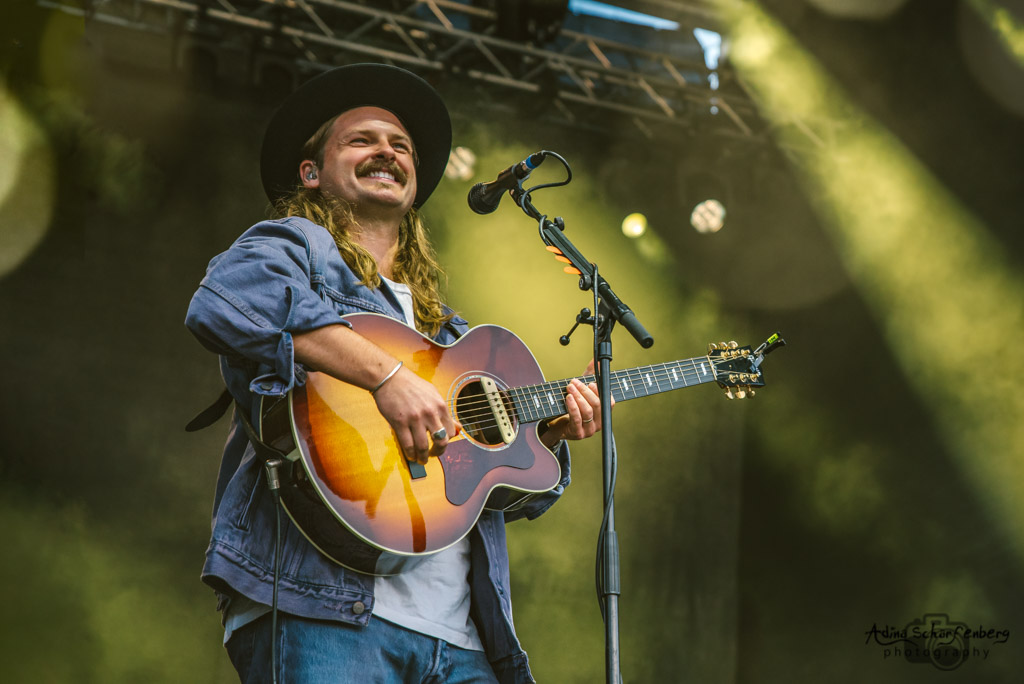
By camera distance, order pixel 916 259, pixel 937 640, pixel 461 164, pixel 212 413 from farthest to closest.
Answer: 1. pixel 461 164
2. pixel 916 259
3. pixel 937 640
4. pixel 212 413

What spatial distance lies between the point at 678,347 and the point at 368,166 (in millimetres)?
4274

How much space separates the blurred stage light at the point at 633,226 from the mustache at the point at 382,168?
408 centimetres

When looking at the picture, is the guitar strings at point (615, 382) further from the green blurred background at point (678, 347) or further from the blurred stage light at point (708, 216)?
the blurred stage light at point (708, 216)

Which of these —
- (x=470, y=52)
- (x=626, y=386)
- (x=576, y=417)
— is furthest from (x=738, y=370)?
(x=470, y=52)

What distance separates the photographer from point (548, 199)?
21.2ft

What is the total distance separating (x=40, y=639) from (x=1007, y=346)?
5.43 metres

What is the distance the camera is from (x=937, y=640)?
4762mm

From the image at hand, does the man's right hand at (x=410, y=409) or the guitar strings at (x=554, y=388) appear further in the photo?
the guitar strings at (x=554, y=388)

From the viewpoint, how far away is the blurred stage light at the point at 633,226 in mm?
6676

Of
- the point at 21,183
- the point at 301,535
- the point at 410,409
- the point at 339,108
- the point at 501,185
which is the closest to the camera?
the point at 410,409

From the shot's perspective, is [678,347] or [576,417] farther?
[678,347]

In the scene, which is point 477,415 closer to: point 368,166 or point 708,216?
point 368,166

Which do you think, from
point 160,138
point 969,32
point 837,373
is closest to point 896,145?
point 969,32

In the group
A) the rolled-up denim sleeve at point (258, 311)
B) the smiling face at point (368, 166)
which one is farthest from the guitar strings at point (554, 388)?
the smiling face at point (368, 166)
